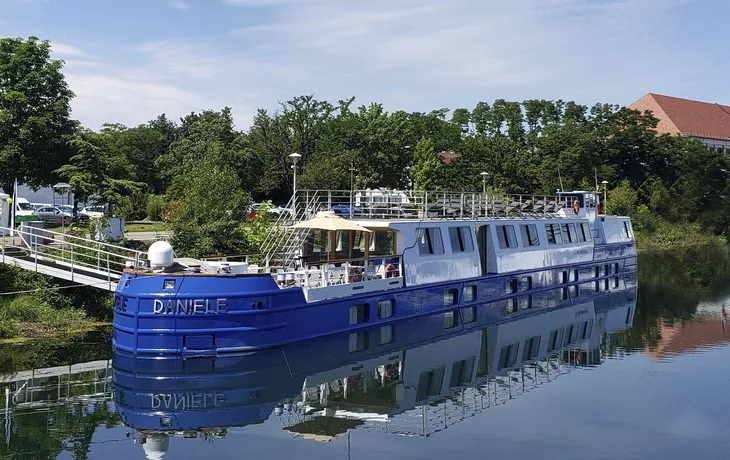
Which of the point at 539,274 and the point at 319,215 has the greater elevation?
the point at 319,215

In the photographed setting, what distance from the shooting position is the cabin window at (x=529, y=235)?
3341 centimetres

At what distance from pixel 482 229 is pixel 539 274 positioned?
5.31m

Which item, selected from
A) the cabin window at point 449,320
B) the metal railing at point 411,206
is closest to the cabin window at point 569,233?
the metal railing at point 411,206

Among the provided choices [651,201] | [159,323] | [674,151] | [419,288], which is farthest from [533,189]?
[159,323]

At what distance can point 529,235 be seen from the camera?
33.9 meters

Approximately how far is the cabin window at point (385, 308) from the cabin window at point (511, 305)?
7401 mm

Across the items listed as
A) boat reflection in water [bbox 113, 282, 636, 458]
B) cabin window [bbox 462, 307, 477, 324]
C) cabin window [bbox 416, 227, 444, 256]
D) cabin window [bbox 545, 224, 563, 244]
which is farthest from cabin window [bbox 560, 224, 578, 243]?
cabin window [bbox 416, 227, 444, 256]

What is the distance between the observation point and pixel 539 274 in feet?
113

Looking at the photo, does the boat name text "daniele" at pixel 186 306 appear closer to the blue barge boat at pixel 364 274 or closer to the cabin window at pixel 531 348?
the blue barge boat at pixel 364 274

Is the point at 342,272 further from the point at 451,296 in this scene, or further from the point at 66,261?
the point at 66,261

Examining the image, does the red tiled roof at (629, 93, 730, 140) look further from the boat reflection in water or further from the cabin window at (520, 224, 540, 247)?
the boat reflection in water

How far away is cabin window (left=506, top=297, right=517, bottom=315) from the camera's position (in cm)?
3117

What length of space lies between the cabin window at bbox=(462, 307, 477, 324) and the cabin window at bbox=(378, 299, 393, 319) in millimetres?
4195

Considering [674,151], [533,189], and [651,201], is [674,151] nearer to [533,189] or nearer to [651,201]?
[651,201]
